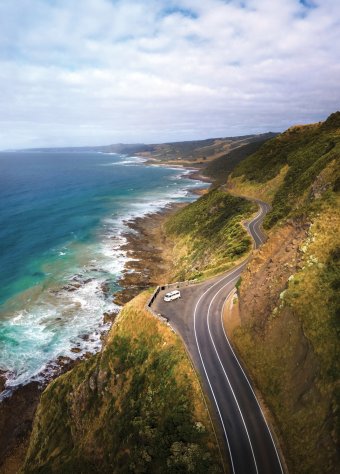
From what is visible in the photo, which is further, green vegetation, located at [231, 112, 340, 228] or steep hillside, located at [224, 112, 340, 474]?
green vegetation, located at [231, 112, 340, 228]

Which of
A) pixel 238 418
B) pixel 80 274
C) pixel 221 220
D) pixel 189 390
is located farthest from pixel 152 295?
pixel 221 220

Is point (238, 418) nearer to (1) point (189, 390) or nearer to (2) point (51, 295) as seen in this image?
(1) point (189, 390)

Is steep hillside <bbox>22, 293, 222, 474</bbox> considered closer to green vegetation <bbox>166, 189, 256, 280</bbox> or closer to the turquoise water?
the turquoise water

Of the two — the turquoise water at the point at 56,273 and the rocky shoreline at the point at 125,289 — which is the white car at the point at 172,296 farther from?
the rocky shoreline at the point at 125,289

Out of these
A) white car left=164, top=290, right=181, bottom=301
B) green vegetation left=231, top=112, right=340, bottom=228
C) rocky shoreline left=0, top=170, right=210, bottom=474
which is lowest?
rocky shoreline left=0, top=170, right=210, bottom=474

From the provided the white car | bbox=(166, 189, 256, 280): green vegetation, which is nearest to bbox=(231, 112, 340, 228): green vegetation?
bbox=(166, 189, 256, 280): green vegetation

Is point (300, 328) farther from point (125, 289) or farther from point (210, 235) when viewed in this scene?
point (210, 235)

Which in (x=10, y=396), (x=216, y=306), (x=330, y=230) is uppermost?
(x=330, y=230)
